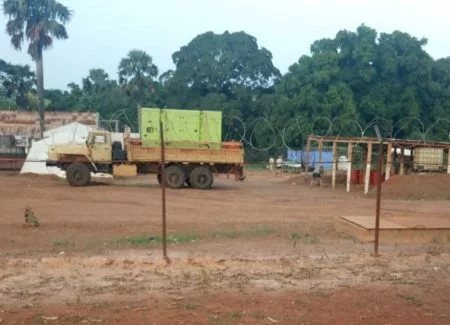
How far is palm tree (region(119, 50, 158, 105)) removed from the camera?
55.0 m

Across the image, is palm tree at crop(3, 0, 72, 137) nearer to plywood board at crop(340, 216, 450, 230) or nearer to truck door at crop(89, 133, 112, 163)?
truck door at crop(89, 133, 112, 163)

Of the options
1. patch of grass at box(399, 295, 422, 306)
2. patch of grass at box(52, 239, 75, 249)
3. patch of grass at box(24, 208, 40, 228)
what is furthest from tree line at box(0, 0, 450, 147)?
patch of grass at box(399, 295, 422, 306)

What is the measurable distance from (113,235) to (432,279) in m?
6.51

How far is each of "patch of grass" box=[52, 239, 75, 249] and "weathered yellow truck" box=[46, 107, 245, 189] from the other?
13552 millimetres

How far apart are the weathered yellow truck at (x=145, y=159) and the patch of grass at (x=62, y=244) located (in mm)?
13552

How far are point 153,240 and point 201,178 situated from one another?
47.7 ft

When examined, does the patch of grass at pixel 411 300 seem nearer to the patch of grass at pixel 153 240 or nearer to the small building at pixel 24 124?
the patch of grass at pixel 153 240

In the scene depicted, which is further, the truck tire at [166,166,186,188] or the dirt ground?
the truck tire at [166,166,186,188]

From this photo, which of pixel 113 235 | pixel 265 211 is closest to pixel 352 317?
pixel 113 235

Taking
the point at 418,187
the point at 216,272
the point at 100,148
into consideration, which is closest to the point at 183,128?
the point at 100,148

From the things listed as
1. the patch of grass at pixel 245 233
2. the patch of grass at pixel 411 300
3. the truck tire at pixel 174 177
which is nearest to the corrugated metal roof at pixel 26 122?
the truck tire at pixel 174 177

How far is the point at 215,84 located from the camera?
5500 centimetres

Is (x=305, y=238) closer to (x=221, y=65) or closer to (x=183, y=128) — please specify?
(x=183, y=128)

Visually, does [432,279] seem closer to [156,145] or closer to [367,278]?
[367,278]
